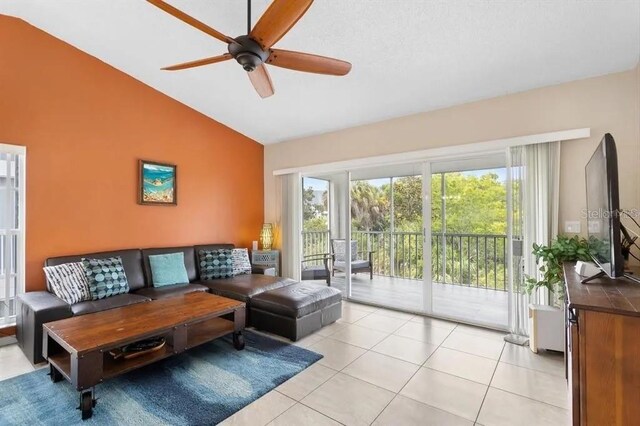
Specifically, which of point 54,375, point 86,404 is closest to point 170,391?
point 86,404

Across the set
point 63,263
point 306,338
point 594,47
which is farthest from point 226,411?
point 594,47

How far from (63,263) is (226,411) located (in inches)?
98.0

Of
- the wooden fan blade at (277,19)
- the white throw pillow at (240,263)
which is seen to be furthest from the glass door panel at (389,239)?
the wooden fan blade at (277,19)

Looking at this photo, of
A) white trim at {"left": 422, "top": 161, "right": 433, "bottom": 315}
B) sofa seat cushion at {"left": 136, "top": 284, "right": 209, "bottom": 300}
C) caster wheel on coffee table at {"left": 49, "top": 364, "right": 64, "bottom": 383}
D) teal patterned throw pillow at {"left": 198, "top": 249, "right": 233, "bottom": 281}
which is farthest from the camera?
teal patterned throw pillow at {"left": 198, "top": 249, "right": 233, "bottom": 281}

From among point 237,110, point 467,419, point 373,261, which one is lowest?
point 467,419

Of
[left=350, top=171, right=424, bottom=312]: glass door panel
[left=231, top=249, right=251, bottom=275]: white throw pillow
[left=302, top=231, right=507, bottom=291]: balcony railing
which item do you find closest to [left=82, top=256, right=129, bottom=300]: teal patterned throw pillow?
[left=231, top=249, right=251, bottom=275]: white throw pillow

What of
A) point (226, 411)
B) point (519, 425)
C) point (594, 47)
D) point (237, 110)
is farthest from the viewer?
point (237, 110)

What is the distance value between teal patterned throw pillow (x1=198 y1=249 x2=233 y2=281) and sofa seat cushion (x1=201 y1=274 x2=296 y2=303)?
155 mm

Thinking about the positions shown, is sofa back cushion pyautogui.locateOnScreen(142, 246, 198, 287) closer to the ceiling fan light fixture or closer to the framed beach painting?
the framed beach painting

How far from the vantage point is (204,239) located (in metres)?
4.60

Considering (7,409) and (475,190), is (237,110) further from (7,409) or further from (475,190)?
(7,409)

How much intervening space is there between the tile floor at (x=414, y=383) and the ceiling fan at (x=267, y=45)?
2289 mm

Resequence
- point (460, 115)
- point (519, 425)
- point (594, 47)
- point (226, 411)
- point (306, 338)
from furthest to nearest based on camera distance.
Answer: point (460, 115) < point (306, 338) < point (594, 47) < point (226, 411) < point (519, 425)

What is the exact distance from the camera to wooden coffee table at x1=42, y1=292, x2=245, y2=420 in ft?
6.16
